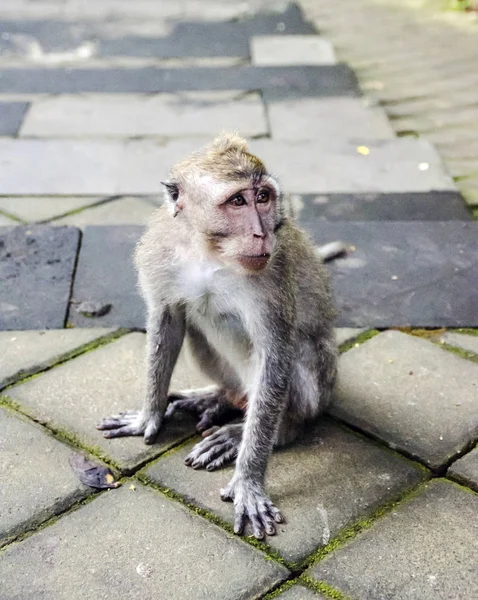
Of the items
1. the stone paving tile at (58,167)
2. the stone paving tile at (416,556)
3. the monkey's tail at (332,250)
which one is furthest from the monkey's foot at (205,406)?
the stone paving tile at (58,167)

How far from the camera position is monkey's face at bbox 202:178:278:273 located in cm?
304

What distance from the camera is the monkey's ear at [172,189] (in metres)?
3.24

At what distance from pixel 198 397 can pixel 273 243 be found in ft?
3.88

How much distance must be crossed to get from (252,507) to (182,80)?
20.6 ft

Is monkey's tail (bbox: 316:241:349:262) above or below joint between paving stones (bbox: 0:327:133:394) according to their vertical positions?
above

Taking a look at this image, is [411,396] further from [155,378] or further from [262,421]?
[155,378]

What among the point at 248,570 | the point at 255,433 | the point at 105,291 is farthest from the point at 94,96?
the point at 248,570

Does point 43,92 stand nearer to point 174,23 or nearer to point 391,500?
point 174,23

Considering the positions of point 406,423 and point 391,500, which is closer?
point 391,500

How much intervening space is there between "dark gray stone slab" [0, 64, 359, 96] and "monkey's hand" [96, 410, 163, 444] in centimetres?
520

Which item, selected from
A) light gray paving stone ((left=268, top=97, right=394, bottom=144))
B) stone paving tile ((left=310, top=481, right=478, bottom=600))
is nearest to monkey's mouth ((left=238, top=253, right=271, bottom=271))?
stone paving tile ((left=310, top=481, right=478, bottom=600))

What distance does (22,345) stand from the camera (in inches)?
175

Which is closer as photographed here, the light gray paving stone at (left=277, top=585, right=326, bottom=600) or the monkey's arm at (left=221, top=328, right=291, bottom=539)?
the light gray paving stone at (left=277, top=585, right=326, bottom=600)

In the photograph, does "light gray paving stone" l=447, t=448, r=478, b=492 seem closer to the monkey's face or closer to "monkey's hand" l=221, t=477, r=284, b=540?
"monkey's hand" l=221, t=477, r=284, b=540
